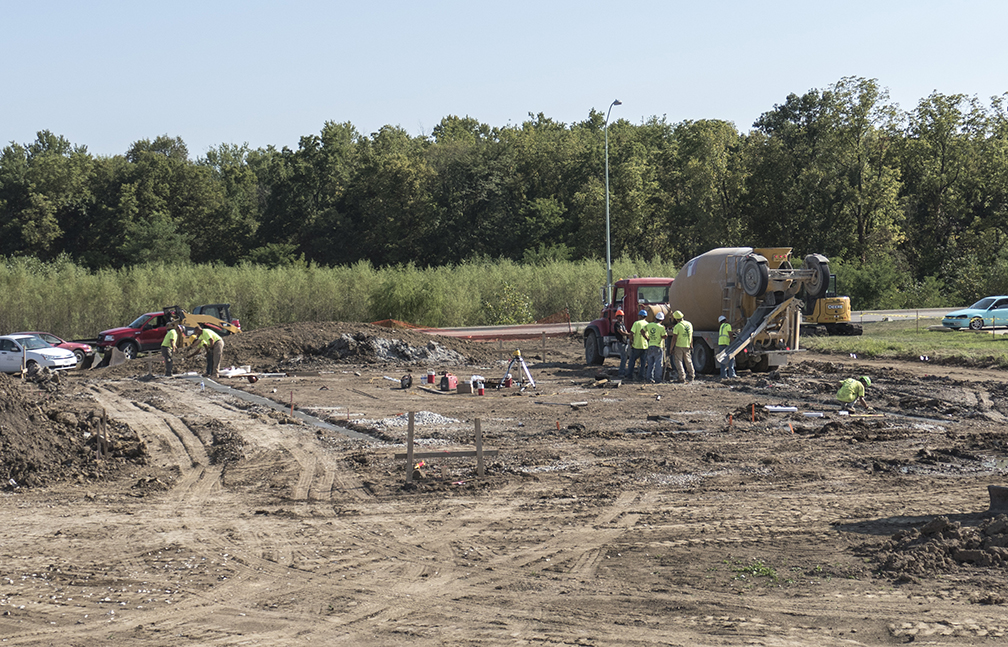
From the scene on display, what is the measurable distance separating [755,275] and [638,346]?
3610mm

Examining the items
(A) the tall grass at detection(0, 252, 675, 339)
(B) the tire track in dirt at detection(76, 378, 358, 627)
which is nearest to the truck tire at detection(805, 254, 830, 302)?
(B) the tire track in dirt at detection(76, 378, 358, 627)

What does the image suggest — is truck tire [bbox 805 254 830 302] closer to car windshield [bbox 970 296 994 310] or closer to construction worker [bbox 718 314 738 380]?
construction worker [bbox 718 314 738 380]

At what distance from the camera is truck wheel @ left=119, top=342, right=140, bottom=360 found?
3059 cm

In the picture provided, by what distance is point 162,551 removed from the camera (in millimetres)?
8594

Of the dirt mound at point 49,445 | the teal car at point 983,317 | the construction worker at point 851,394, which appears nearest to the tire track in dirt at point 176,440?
the dirt mound at point 49,445

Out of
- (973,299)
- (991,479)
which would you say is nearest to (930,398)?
(991,479)

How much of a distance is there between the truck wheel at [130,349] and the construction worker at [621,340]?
16.7 meters

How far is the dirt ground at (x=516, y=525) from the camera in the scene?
6695 mm

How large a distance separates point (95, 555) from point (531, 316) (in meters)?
37.2

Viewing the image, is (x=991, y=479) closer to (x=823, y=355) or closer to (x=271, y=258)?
(x=823, y=355)

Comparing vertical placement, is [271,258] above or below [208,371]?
above

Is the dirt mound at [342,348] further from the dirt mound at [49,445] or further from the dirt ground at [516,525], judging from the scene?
the dirt mound at [49,445]

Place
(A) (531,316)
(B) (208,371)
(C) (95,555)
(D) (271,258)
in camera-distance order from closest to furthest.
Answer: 1. (C) (95,555)
2. (B) (208,371)
3. (A) (531,316)
4. (D) (271,258)

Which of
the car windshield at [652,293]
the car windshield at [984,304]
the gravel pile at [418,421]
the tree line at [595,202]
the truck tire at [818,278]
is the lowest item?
the gravel pile at [418,421]
